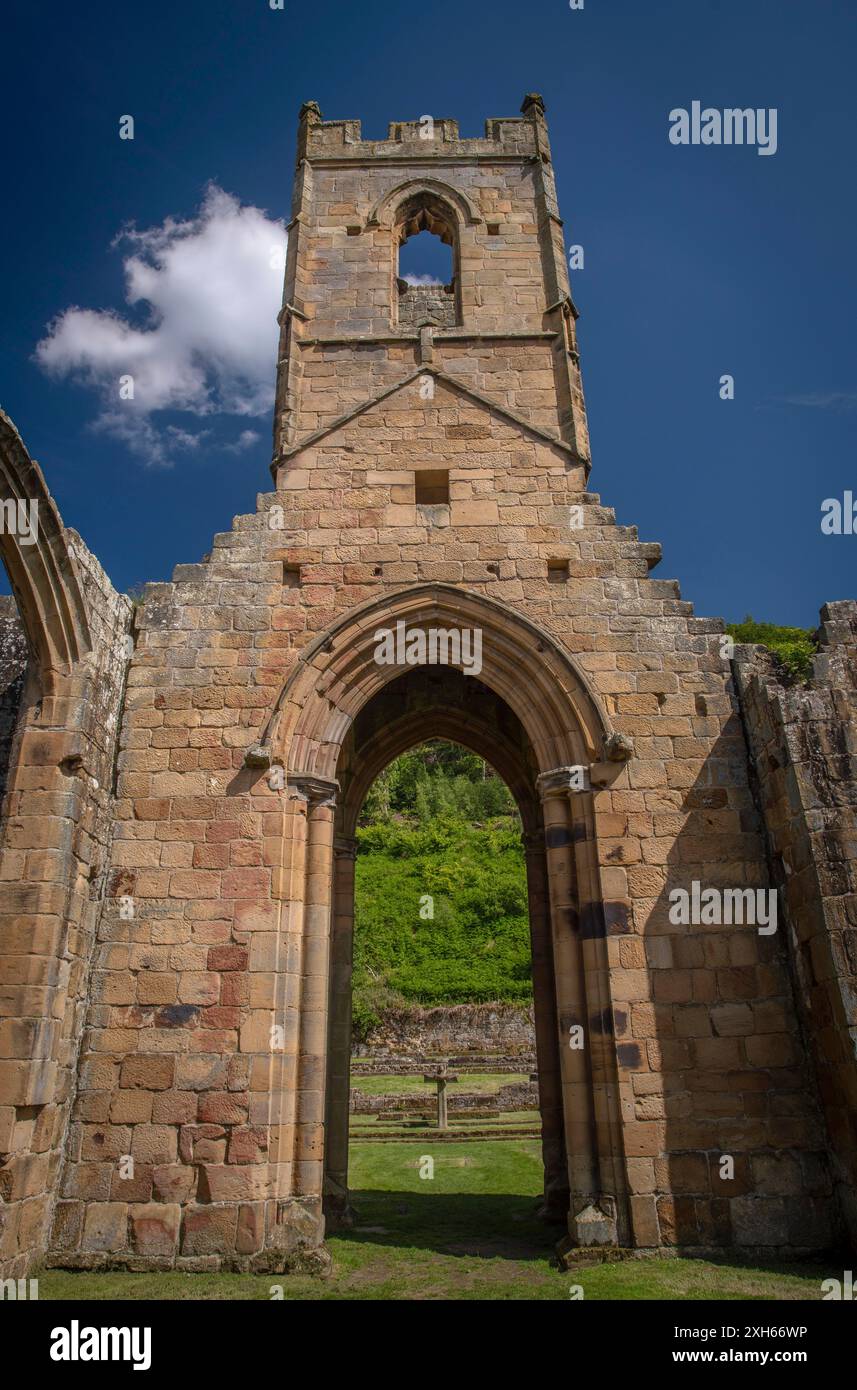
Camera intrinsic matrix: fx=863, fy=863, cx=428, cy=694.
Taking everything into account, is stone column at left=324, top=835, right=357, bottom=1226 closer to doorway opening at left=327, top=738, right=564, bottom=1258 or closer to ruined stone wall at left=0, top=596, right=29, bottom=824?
doorway opening at left=327, top=738, right=564, bottom=1258

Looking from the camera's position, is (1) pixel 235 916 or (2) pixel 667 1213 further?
(1) pixel 235 916

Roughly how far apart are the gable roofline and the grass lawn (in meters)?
7.60

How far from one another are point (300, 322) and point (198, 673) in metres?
5.18

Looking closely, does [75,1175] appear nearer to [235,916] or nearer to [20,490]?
[235,916]

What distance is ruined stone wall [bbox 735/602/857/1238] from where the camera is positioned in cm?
663

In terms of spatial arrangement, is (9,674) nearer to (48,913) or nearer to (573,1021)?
(48,913)

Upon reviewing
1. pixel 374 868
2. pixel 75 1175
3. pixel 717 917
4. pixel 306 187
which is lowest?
pixel 75 1175

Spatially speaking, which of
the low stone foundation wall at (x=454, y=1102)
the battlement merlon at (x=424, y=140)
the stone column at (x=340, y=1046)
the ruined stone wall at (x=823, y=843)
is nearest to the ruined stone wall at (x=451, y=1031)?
the low stone foundation wall at (x=454, y=1102)

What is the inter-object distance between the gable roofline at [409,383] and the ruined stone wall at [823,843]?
357 centimetres

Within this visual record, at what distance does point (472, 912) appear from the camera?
94.2 ft

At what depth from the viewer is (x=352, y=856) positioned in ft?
34.8

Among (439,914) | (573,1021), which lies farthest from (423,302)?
(439,914)

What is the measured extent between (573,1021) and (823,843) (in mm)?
2611

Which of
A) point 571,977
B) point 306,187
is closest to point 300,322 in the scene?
point 306,187
